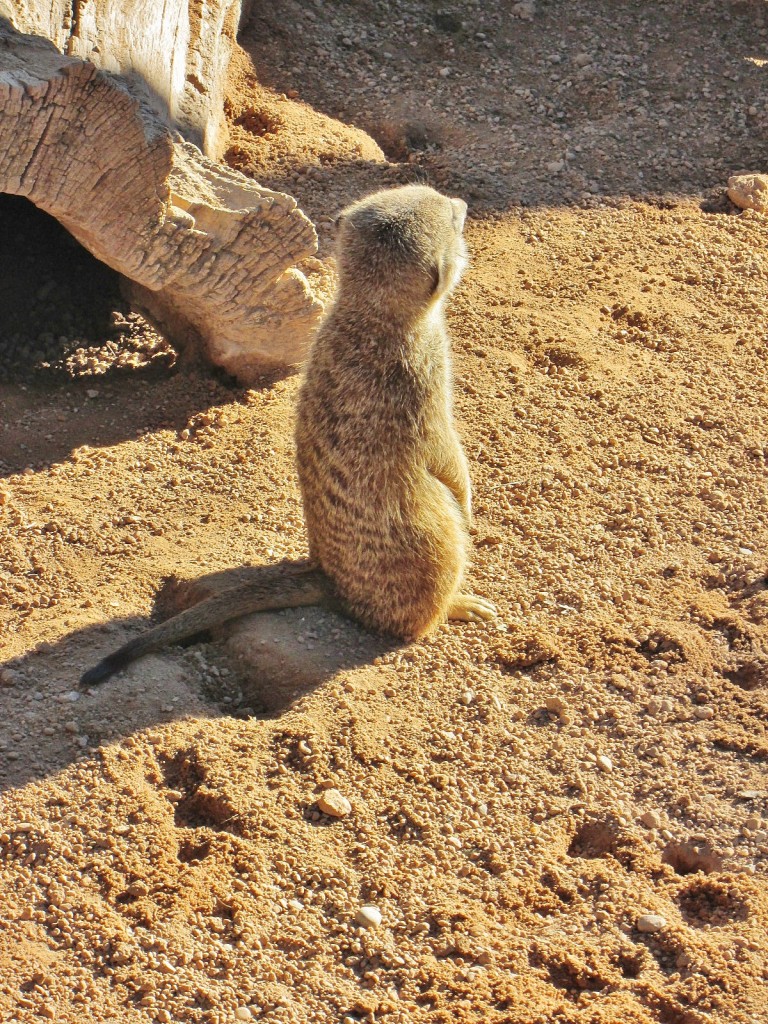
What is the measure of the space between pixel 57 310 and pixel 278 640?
66.3 inches

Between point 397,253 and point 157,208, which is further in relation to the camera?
point 157,208

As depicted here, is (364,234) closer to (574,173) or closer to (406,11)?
(574,173)

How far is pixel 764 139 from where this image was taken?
5.12 metres

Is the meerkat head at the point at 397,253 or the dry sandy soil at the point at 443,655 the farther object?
the meerkat head at the point at 397,253

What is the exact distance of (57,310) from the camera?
3.87 metres

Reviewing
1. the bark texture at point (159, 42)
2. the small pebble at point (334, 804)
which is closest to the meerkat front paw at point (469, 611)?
the small pebble at point (334, 804)

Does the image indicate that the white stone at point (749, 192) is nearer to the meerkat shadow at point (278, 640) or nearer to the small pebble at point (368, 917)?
the meerkat shadow at point (278, 640)

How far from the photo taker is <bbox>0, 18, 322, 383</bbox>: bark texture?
280 centimetres

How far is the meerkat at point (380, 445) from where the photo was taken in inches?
111

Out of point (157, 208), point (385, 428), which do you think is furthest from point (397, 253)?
point (157, 208)

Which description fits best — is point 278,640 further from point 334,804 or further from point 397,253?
point 397,253

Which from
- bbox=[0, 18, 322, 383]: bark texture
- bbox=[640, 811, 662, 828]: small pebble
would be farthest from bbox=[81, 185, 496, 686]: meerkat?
bbox=[640, 811, 662, 828]: small pebble

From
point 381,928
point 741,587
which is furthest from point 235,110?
point 381,928

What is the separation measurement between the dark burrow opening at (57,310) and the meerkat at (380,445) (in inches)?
45.7
